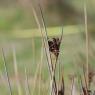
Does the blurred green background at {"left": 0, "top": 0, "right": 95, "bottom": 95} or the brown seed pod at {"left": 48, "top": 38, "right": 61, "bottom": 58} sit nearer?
the brown seed pod at {"left": 48, "top": 38, "right": 61, "bottom": 58}

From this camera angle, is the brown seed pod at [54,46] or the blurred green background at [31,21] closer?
the brown seed pod at [54,46]

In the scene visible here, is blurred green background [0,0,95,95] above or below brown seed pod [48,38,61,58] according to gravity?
below

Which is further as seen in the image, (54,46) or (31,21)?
(31,21)

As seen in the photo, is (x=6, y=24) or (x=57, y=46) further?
(x=6, y=24)

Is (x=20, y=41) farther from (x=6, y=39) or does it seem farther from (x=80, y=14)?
(x=80, y=14)

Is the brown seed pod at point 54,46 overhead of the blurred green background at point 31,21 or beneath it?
overhead

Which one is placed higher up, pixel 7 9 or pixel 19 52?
pixel 7 9

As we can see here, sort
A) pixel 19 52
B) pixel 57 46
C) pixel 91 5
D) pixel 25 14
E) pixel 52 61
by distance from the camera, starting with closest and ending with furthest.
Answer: pixel 57 46 < pixel 52 61 < pixel 19 52 < pixel 91 5 < pixel 25 14

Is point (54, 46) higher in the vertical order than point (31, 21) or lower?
higher

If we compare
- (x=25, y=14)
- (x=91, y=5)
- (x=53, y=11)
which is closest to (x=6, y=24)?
(x=25, y=14)

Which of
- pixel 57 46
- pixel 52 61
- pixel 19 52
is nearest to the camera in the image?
pixel 57 46
